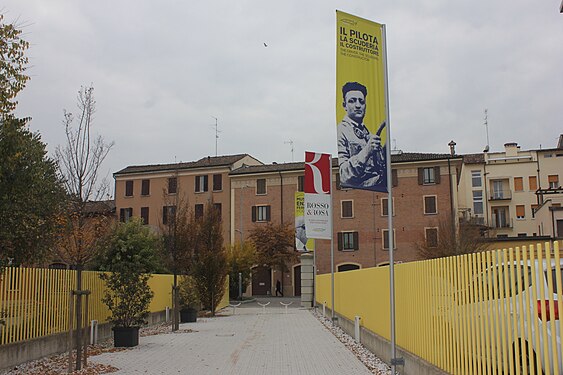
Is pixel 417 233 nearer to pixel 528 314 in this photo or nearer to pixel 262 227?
pixel 262 227

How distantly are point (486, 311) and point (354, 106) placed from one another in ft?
15.1

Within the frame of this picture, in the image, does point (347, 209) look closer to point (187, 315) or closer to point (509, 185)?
point (509, 185)

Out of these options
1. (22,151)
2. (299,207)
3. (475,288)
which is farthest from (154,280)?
(475,288)

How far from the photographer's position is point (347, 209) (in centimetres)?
5519

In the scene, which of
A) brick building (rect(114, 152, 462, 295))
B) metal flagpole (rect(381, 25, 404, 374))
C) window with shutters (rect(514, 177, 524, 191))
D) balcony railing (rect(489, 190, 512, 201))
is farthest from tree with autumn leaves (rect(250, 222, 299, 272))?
metal flagpole (rect(381, 25, 404, 374))

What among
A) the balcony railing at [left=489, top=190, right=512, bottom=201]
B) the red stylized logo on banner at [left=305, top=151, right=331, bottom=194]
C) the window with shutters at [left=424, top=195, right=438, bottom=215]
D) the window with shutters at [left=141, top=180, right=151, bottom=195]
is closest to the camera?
the red stylized logo on banner at [left=305, top=151, right=331, bottom=194]

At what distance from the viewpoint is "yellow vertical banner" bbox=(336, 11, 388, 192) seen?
9812 millimetres

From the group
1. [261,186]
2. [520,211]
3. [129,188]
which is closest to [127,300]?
[261,186]

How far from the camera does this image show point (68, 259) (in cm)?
1543

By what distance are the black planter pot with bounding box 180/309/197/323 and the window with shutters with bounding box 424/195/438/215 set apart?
31621mm

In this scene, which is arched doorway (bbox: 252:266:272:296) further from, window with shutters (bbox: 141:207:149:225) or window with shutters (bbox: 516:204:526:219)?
window with shutters (bbox: 516:204:526:219)

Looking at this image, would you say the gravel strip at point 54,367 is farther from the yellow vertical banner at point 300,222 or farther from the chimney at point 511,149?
the chimney at point 511,149

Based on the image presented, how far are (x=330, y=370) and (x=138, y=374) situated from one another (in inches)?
144

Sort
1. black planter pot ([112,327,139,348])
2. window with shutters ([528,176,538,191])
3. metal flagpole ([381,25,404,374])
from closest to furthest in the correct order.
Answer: metal flagpole ([381,25,404,374]) < black planter pot ([112,327,139,348]) < window with shutters ([528,176,538,191])
